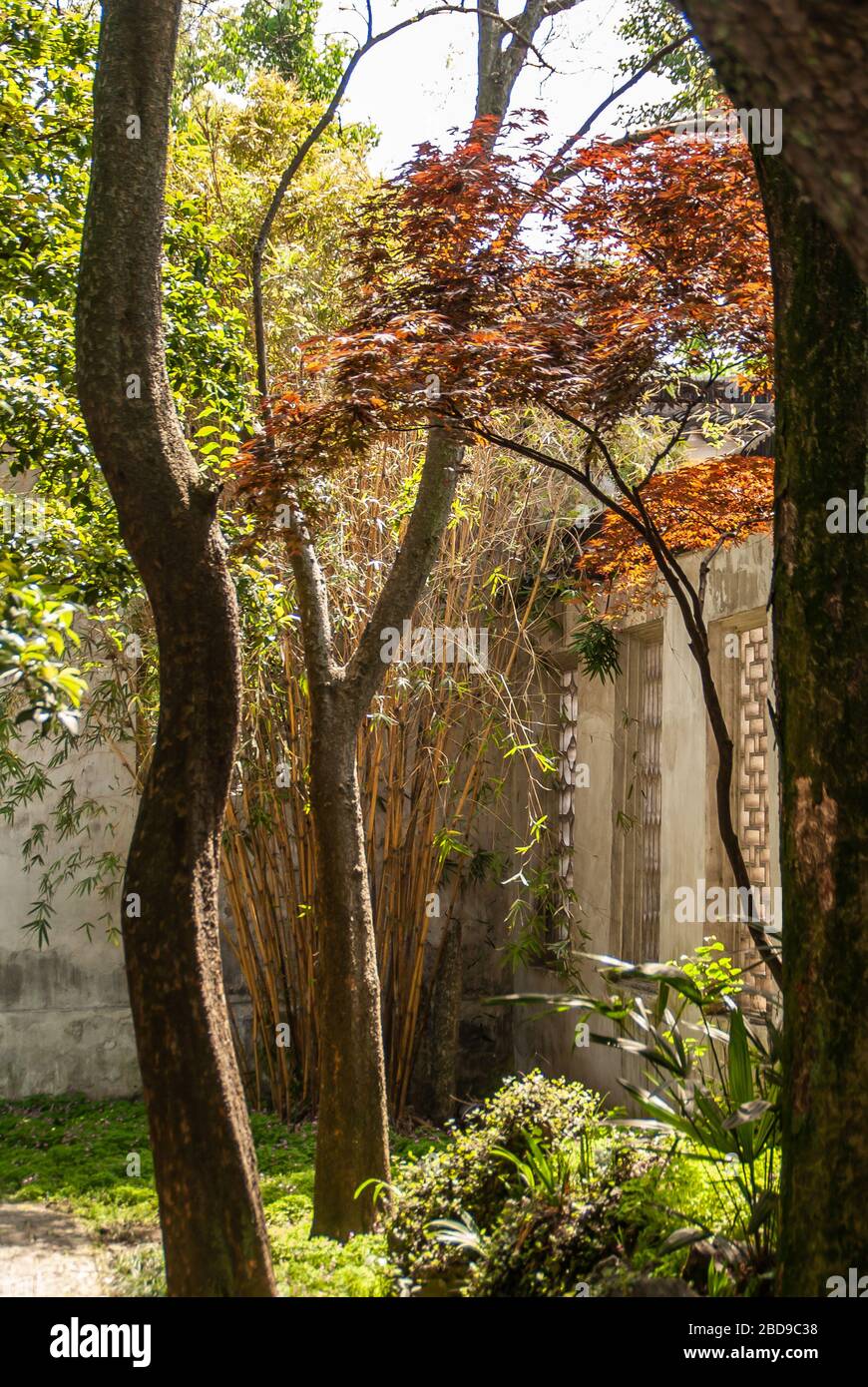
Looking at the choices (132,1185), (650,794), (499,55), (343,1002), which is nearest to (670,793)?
(650,794)

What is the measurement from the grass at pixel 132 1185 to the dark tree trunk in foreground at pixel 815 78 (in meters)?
3.04

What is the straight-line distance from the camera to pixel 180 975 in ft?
9.75

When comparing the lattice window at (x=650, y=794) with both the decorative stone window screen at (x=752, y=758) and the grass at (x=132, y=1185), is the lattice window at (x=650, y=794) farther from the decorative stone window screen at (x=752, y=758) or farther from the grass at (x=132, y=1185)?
the grass at (x=132, y=1185)

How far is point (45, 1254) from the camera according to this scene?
4.66 meters

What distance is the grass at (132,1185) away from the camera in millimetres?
3961

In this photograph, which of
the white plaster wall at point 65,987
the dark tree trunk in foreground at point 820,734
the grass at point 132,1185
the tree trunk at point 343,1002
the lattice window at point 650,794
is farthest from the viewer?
the white plaster wall at point 65,987

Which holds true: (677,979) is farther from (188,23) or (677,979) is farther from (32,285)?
(188,23)

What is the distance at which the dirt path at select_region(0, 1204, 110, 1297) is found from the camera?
425 cm

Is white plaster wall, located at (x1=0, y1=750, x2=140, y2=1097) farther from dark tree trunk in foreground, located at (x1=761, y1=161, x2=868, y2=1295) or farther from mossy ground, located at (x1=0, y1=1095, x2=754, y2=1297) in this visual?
dark tree trunk in foreground, located at (x1=761, y1=161, x2=868, y2=1295)

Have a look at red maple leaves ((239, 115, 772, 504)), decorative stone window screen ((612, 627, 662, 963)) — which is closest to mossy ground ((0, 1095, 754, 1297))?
decorative stone window screen ((612, 627, 662, 963))

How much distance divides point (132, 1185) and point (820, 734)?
14.0 feet

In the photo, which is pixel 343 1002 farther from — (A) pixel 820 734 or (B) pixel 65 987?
(B) pixel 65 987

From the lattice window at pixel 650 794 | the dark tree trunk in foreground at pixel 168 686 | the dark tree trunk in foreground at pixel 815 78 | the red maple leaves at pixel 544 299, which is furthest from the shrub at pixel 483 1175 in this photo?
the lattice window at pixel 650 794

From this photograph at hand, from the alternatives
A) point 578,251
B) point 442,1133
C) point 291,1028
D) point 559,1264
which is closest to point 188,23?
point 578,251
